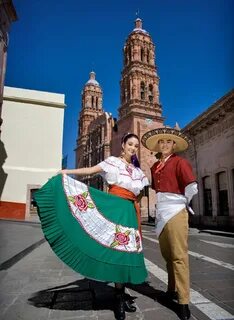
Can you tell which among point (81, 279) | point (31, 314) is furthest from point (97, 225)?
point (81, 279)

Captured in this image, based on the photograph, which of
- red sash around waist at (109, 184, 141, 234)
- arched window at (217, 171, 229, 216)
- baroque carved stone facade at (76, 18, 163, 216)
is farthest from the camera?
baroque carved stone facade at (76, 18, 163, 216)

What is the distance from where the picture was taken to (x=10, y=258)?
16.0ft

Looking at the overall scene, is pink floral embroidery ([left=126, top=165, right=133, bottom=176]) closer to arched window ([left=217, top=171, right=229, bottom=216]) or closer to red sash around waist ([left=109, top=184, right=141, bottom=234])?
red sash around waist ([left=109, top=184, right=141, bottom=234])

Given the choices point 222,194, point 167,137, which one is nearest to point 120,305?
point 167,137

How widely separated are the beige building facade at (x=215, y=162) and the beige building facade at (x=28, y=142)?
35.0 feet

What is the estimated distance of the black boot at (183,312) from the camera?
8.46 feet

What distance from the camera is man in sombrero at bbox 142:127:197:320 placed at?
9.05ft

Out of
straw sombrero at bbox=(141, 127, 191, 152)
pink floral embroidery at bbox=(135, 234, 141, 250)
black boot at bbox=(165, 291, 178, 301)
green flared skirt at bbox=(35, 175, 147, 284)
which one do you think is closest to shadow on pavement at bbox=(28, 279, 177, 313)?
black boot at bbox=(165, 291, 178, 301)

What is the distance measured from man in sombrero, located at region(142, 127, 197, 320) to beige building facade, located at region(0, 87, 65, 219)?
1707 cm

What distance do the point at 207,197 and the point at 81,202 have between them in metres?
19.2

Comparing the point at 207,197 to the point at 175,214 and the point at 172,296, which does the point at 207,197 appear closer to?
the point at 172,296

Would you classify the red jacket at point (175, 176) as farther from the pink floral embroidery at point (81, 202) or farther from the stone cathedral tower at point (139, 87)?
the stone cathedral tower at point (139, 87)

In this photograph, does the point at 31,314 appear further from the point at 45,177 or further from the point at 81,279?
the point at 45,177

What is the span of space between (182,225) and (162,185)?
18.8 inches
